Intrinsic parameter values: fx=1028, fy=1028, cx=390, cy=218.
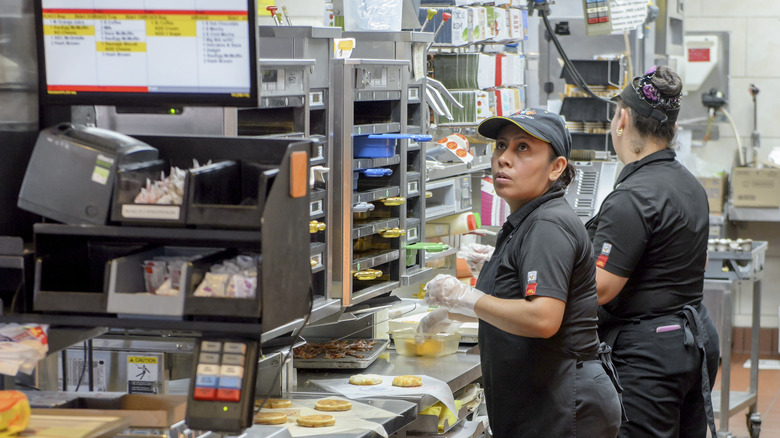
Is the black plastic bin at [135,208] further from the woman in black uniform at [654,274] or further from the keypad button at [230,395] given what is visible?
the woman in black uniform at [654,274]

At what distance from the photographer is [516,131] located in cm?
297

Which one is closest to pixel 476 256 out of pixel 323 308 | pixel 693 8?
Answer: pixel 323 308

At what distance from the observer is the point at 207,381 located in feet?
6.59

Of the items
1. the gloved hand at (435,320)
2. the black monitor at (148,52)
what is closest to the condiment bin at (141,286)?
the black monitor at (148,52)

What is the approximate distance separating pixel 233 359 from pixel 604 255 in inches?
73.6

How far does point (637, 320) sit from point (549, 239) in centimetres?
103

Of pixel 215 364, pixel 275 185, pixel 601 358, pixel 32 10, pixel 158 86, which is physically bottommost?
pixel 601 358

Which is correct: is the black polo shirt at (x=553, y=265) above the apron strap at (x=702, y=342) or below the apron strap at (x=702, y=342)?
above

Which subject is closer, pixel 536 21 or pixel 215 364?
pixel 215 364

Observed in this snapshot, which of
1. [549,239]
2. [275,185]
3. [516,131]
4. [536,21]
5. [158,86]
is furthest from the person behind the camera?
[536,21]

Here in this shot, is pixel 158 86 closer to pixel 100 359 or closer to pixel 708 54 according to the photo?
pixel 100 359

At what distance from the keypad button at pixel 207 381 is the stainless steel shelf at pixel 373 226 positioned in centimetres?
143

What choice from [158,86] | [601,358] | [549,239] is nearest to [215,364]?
[158,86]

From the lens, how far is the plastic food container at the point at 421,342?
4.08 metres
